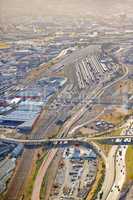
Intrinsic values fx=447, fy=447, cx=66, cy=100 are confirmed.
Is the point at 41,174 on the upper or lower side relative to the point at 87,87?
lower

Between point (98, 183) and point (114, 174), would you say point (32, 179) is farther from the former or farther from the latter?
point (114, 174)

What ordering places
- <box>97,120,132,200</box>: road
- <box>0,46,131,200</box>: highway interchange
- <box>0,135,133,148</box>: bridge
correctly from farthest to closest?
1. <box>0,135,133,148</box>: bridge
2. <box>0,46,131,200</box>: highway interchange
3. <box>97,120,132,200</box>: road

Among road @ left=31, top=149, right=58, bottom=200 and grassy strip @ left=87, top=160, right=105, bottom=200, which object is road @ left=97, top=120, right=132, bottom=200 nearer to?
grassy strip @ left=87, top=160, right=105, bottom=200

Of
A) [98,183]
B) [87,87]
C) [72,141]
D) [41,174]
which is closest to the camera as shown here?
[98,183]

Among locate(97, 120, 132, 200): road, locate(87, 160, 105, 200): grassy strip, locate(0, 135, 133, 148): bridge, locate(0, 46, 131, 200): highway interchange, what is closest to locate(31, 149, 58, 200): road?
locate(0, 46, 131, 200): highway interchange

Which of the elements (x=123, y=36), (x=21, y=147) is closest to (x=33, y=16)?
(x=123, y=36)

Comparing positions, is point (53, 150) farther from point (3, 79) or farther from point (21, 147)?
point (3, 79)

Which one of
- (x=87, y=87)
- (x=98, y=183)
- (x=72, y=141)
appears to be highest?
(x=87, y=87)

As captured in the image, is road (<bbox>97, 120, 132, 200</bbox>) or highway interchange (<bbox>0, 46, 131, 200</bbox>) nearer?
road (<bbox>97, 120, 132, 200</bbox>)

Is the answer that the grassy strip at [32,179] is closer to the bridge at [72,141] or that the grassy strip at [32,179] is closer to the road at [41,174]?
the road at [41,174]

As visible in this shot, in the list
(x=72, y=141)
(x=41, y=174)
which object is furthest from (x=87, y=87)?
(x=41, y=174)
